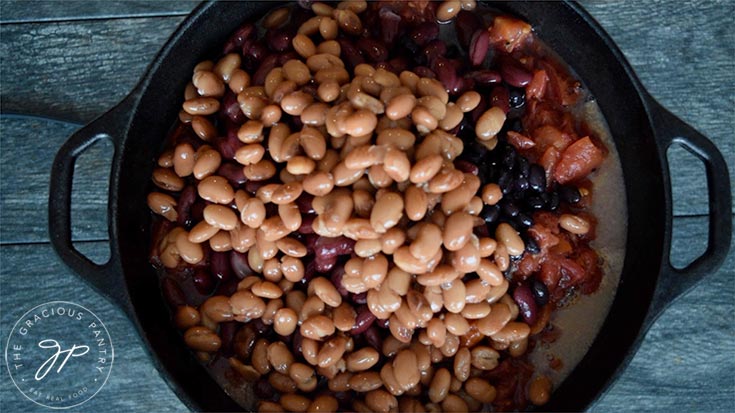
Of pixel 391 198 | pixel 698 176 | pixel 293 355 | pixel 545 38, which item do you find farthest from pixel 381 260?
pixel 698 176

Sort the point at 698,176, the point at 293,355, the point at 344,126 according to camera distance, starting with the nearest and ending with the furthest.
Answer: the point at 344,126, the point at 293,355, the point at 698,176

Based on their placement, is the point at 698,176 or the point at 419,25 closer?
the point at 419,25

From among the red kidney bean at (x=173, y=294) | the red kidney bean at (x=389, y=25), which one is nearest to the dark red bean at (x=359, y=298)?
the red kidney bean at (x=173, y=294)

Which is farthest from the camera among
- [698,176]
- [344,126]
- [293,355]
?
[698,176]

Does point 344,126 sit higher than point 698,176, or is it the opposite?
point 344,126

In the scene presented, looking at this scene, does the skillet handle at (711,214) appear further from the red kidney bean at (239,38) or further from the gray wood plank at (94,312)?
the gray wood plank at (94,312)

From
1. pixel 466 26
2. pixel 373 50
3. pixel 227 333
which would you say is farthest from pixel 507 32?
pixel 227 333

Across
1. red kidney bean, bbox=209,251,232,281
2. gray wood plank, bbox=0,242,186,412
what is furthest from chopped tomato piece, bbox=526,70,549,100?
gray wood plank, bbox=0,242,186,412

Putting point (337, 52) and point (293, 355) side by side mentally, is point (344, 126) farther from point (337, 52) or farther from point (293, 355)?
point (293, 355)
